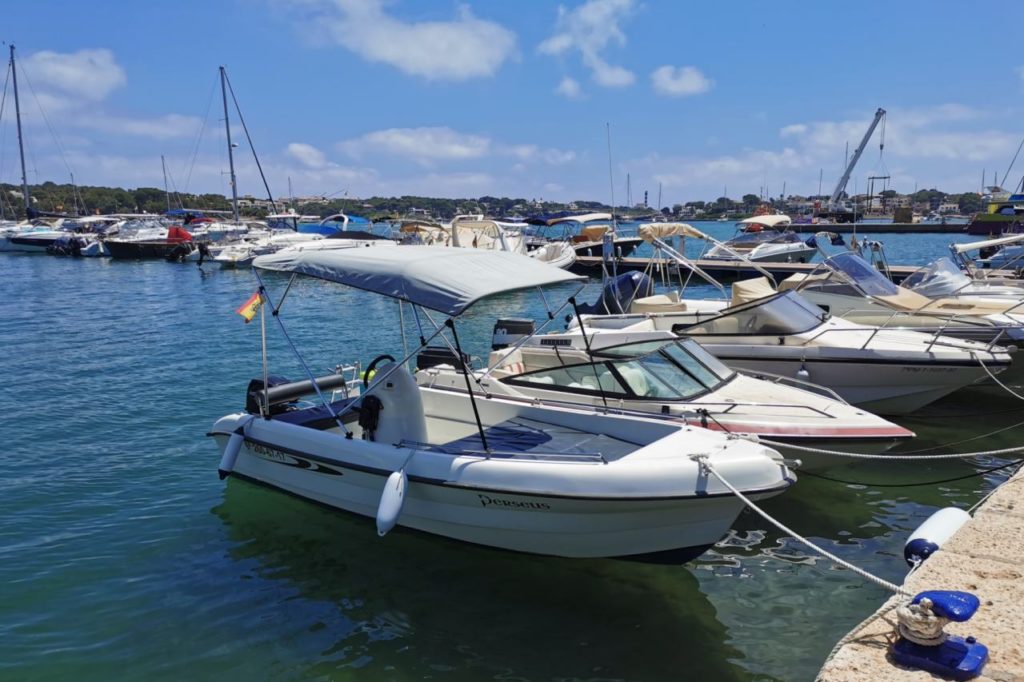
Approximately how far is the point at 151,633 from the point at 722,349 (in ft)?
30.0

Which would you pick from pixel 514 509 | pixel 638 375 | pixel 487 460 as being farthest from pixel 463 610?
pixel 638 375

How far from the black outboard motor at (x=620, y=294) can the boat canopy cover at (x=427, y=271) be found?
9.31 meters

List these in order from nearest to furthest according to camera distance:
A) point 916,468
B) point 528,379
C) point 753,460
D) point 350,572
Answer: point 753,460, point 350,572, point 528,379, point 916,468

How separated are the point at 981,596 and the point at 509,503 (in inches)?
131

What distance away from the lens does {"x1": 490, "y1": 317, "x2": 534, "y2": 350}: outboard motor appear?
12.1m

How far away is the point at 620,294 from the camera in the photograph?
1717 centimetres

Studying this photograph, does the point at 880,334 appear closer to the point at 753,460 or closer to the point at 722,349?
the point at 722,349

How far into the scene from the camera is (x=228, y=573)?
7.09 m

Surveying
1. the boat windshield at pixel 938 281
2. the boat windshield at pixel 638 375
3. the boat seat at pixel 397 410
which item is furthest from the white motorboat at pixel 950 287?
the boat seat at pixel 397 410

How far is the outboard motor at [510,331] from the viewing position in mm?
12055

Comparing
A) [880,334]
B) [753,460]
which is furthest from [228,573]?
[880,334]

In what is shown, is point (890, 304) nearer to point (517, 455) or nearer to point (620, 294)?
point (620, 294)

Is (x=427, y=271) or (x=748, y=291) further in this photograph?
(x=748, y=291)

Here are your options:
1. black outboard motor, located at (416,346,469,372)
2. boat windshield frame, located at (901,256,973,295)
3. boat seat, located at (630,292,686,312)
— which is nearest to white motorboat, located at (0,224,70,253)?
boat seat, located at (630,292,686,312)
